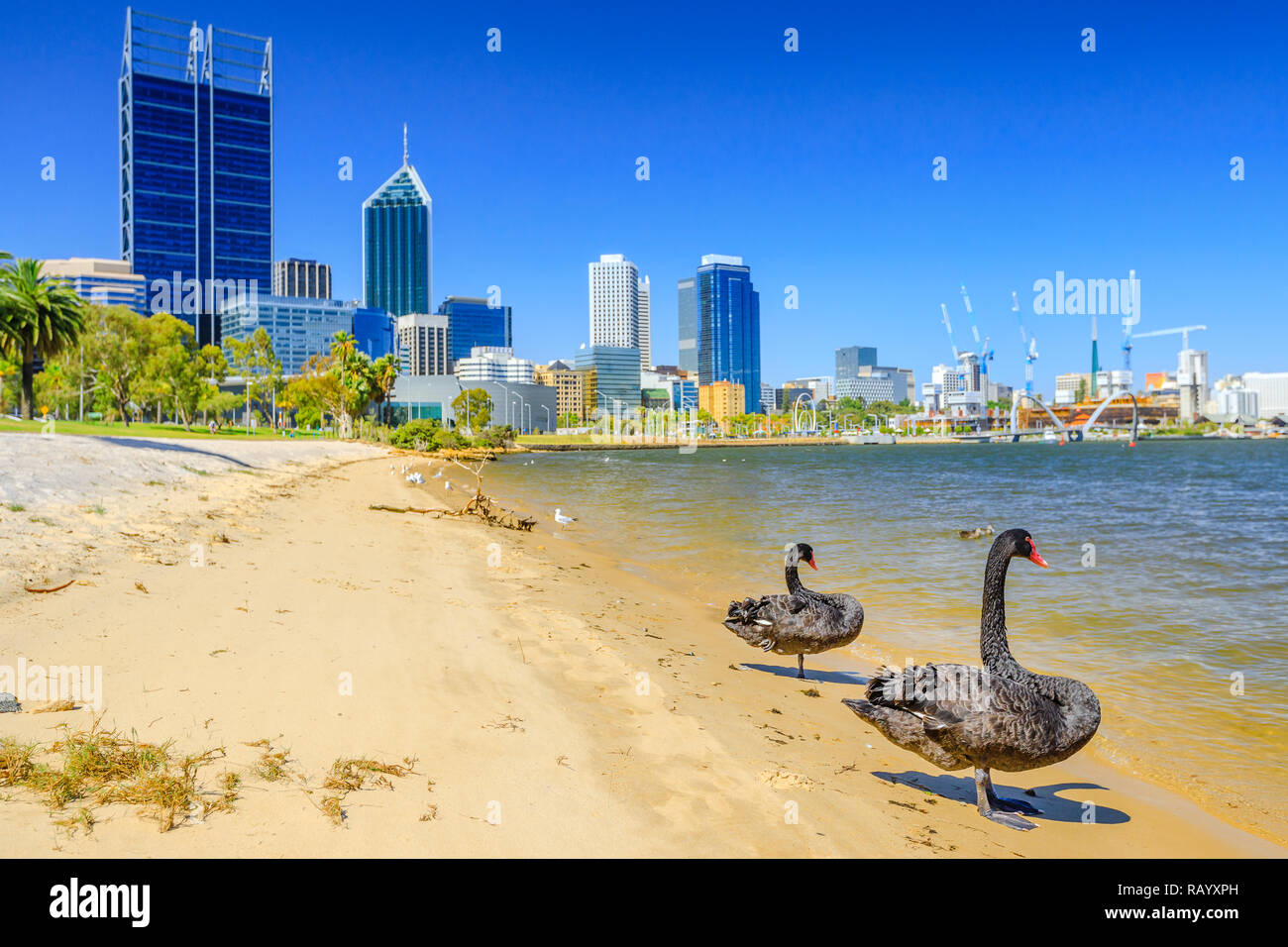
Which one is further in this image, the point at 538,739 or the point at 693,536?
the point at 693,536

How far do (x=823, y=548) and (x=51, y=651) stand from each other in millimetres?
18568

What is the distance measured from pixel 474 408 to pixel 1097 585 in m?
140

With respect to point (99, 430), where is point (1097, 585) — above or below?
below

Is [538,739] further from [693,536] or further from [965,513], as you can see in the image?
[965,513]

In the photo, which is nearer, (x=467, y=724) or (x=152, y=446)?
(x=467, y=724)

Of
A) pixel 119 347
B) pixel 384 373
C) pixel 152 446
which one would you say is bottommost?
pixel 152 446

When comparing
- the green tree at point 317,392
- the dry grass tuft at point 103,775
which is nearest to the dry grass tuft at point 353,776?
the dry grass tuft at point 103,775

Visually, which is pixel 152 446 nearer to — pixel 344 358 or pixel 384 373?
pixel 344 358

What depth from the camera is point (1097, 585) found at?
53.6 ft

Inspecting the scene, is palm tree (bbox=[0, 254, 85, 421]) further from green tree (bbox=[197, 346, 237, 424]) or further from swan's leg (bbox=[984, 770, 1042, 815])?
swan's leg (bbox=[984, 770, 1042, 815])

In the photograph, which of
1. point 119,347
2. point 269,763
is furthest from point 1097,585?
point 119,347

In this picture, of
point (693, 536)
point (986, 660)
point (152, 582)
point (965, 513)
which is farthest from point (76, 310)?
point (986, 660)

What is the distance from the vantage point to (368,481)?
128 ft

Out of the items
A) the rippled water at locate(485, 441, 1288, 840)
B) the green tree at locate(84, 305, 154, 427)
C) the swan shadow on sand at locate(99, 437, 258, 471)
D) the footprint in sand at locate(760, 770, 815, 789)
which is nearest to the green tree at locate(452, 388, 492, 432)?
the green tree at locate(84, 305, 154, 427)
